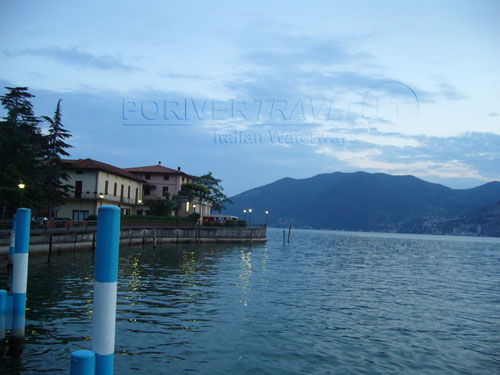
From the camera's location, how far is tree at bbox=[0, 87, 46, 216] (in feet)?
118

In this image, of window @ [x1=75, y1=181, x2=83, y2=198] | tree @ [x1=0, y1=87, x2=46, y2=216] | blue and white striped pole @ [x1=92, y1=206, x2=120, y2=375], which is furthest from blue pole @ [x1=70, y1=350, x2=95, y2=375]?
A: window @ [x1=75, y1=181, x2=83, y2=198]

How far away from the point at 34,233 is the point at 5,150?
13932mm

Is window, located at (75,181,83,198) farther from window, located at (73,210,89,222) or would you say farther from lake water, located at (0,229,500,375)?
lake water, located at (0,229,500,375)

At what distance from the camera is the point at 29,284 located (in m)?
19.5

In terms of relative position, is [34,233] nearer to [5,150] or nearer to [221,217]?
[5,150]

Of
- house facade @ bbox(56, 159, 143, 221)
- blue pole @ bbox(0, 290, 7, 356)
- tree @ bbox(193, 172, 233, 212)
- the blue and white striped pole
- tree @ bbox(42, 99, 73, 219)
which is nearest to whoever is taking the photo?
the blue and white striped pole

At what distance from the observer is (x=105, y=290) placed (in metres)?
4.82

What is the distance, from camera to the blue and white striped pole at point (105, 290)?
4688mm

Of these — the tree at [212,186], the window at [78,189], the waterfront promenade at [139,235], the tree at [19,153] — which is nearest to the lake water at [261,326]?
the waterfront promenade at [139,235]

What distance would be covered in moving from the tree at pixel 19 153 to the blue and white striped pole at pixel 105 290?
31793 mm

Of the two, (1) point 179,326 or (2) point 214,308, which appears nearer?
(1) point 179,326

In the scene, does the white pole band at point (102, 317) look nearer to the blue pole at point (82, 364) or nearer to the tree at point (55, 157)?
the blue pole at point (82, 364)

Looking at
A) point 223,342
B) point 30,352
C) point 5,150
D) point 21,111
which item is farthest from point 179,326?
point 21,111

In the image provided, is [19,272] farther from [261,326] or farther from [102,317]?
[261,326]
